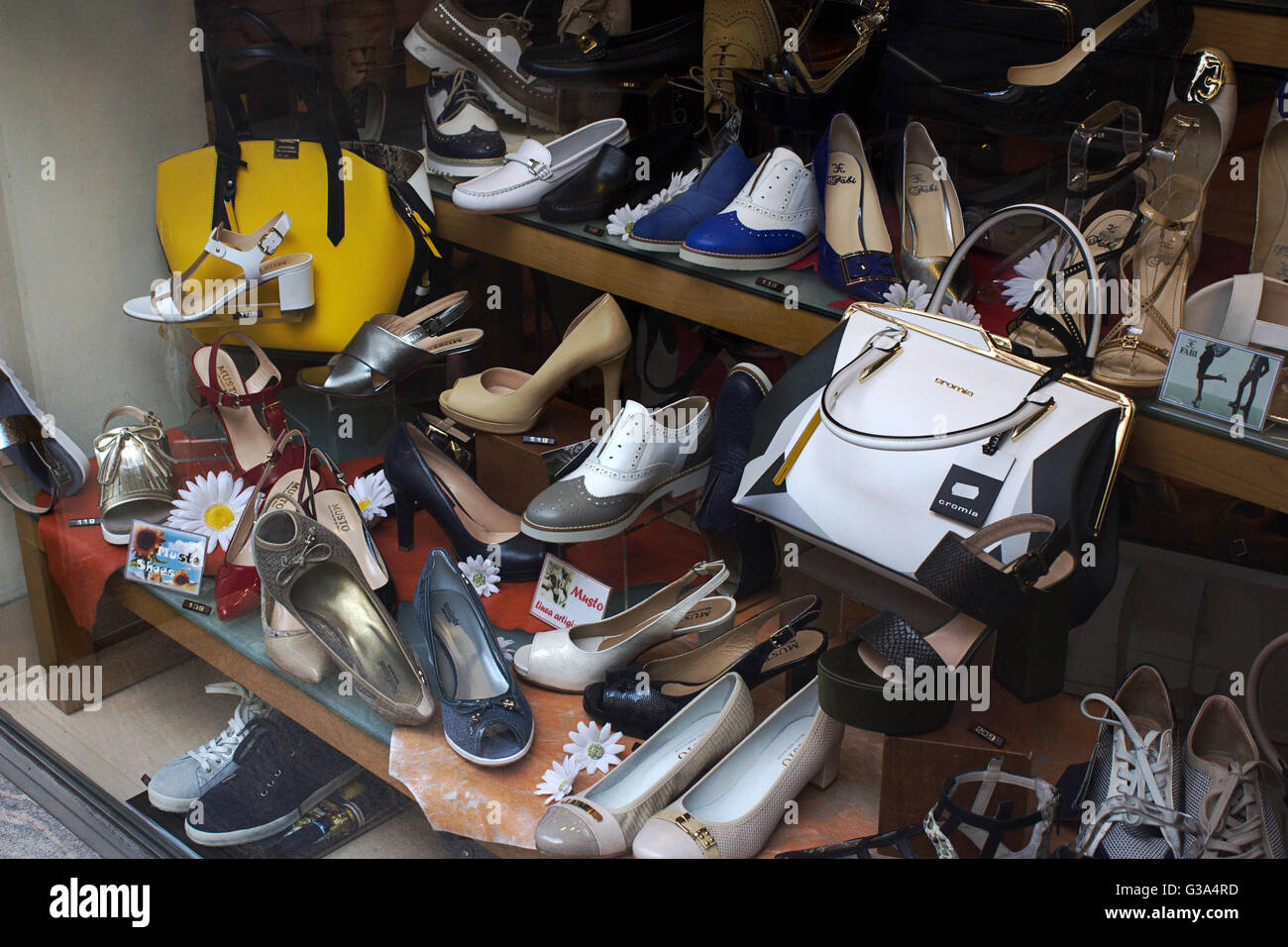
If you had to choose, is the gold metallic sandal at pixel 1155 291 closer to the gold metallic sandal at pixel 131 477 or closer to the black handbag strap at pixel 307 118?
the black handbag strap at pixel 307 118

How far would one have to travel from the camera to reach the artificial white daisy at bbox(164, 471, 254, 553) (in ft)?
5.36

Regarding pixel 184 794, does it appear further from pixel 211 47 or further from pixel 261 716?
pixel 211 47

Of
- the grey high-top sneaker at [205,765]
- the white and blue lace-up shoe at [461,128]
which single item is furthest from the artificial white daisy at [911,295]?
the grey high-top sneaker at [205,765]

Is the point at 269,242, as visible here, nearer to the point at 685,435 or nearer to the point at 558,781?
the point at 685,435

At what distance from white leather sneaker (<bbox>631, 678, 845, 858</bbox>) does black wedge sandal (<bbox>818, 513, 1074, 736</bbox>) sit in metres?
0.06

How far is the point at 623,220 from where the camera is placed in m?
1.54

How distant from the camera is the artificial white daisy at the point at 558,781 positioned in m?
1.19

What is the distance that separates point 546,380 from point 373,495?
33cm

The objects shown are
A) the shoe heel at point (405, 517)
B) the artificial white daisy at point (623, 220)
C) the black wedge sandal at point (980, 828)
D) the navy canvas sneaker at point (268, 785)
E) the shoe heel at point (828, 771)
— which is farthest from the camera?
the shoe heel at point (405, 517)

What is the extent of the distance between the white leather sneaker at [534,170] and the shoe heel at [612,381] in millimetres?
262

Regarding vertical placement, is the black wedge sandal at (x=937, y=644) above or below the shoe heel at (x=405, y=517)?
above

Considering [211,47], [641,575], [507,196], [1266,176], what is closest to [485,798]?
[641,575]

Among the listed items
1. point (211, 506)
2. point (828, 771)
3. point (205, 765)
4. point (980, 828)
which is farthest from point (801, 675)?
point (211, 506)

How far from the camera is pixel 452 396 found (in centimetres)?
166
